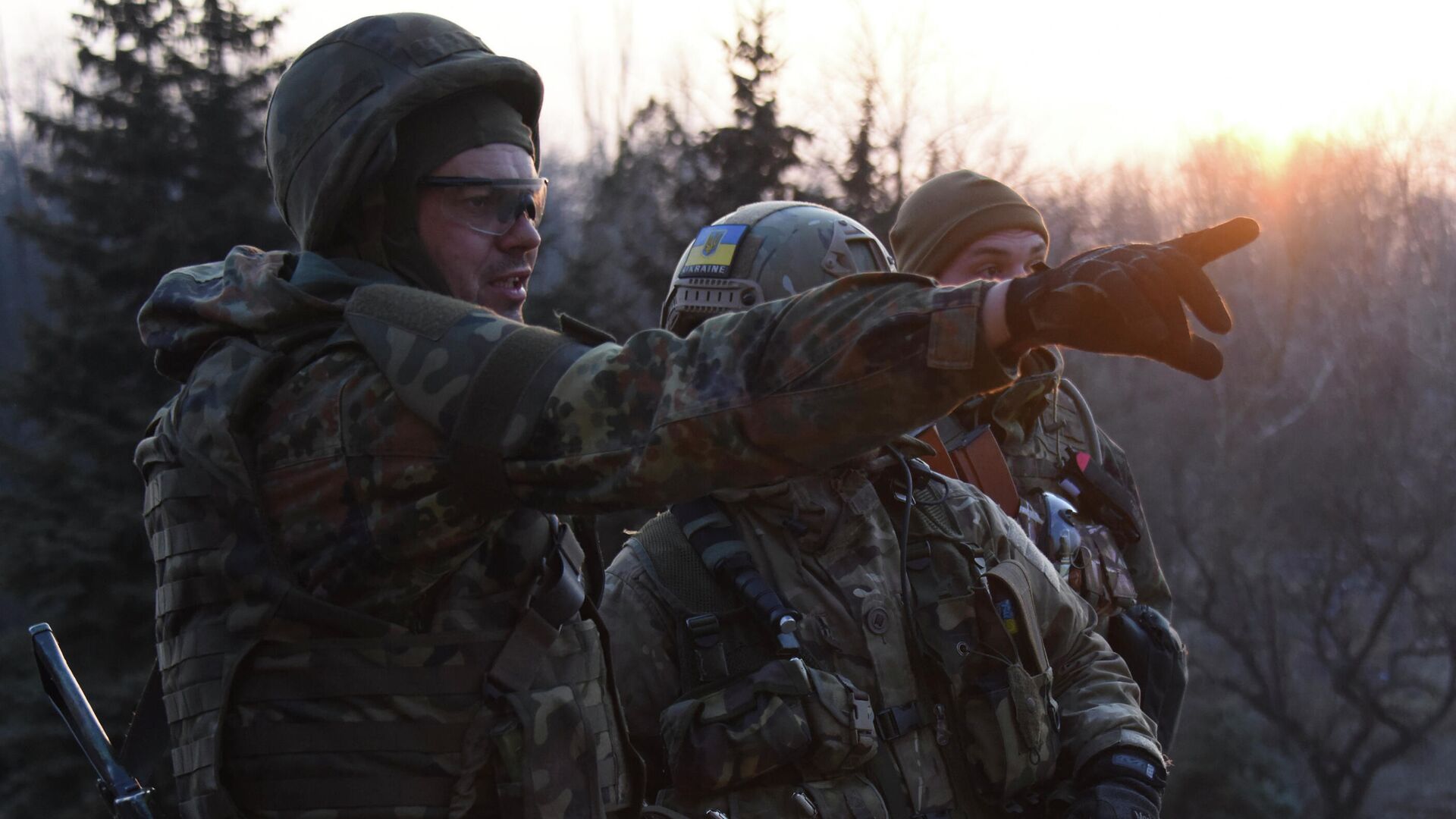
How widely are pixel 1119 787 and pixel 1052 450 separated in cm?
175

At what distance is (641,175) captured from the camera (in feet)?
64.5

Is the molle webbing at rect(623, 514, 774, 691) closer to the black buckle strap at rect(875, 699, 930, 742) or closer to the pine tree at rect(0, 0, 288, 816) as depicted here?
the black buckle strap at rect(875, 699, 930, 742)

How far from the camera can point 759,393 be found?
75.5 inches

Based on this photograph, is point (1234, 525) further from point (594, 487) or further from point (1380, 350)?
point (594, 487)

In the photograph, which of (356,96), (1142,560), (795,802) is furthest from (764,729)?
(1142,560)

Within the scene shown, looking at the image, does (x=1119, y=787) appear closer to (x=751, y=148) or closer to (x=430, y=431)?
(x=430, y=431)

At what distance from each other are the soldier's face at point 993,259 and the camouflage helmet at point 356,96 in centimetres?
251

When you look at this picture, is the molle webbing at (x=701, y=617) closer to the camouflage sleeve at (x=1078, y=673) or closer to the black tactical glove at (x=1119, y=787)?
the camouflage sleeve at (x=1078, y=673)

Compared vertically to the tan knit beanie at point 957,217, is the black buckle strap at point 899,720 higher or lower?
lower

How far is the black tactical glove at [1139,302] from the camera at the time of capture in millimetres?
1766

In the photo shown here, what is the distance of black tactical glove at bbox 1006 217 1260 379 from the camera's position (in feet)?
5.79

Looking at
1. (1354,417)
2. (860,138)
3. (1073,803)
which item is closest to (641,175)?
(860,138)

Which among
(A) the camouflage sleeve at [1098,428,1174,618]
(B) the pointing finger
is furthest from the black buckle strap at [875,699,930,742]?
(A) the camouflage sleeve at [1098,428,1174,618]

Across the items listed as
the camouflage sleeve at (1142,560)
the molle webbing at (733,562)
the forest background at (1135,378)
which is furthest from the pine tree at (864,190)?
the molle webbing at (733,562)
